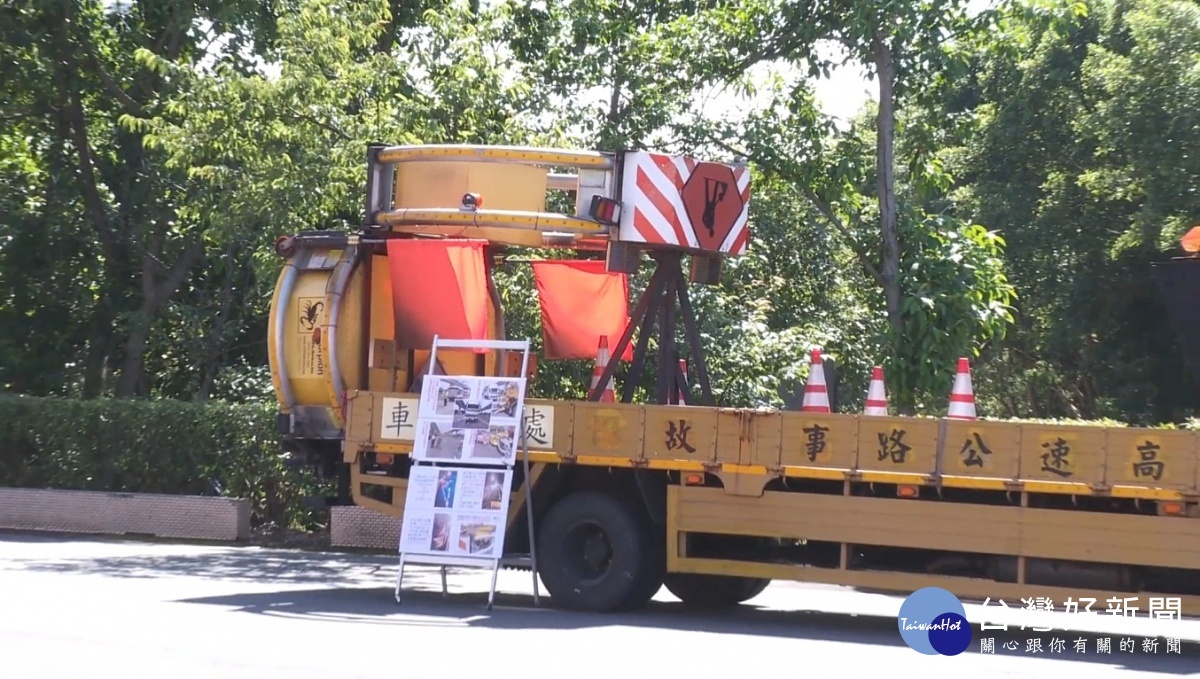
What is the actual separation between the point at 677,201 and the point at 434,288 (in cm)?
214

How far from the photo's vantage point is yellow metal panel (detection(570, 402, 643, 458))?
10.8 metres

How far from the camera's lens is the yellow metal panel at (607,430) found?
10766 millimetres

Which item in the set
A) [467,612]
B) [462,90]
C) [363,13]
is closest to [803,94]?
[462,90]

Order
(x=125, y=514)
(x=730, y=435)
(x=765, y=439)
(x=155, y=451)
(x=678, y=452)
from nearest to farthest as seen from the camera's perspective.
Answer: (x=765, y=439)
(x=730, y=435)
(x=678, y=452)
(x=125, y=514)
(x=155, y=451)

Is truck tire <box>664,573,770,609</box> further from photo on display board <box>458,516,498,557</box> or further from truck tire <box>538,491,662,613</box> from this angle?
photo on display board <box>458,516,498,557</box>

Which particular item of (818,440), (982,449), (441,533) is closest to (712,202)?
(818,440)

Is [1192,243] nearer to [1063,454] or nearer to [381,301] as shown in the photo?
[1063,454]

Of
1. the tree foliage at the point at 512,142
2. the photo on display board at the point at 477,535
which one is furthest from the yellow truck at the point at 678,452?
the tree foliage at the point at 512,142

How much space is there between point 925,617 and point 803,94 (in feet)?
31.4

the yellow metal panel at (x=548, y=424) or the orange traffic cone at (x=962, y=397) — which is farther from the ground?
the orange traffic cone at (x=962, y=397)

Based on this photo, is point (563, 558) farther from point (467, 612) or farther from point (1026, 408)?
point (1026, 408)

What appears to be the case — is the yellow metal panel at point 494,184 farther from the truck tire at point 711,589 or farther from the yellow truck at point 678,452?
the truck tire at point 711,589

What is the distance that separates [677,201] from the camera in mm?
11836

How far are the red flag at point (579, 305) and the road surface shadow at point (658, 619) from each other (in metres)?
2.88
